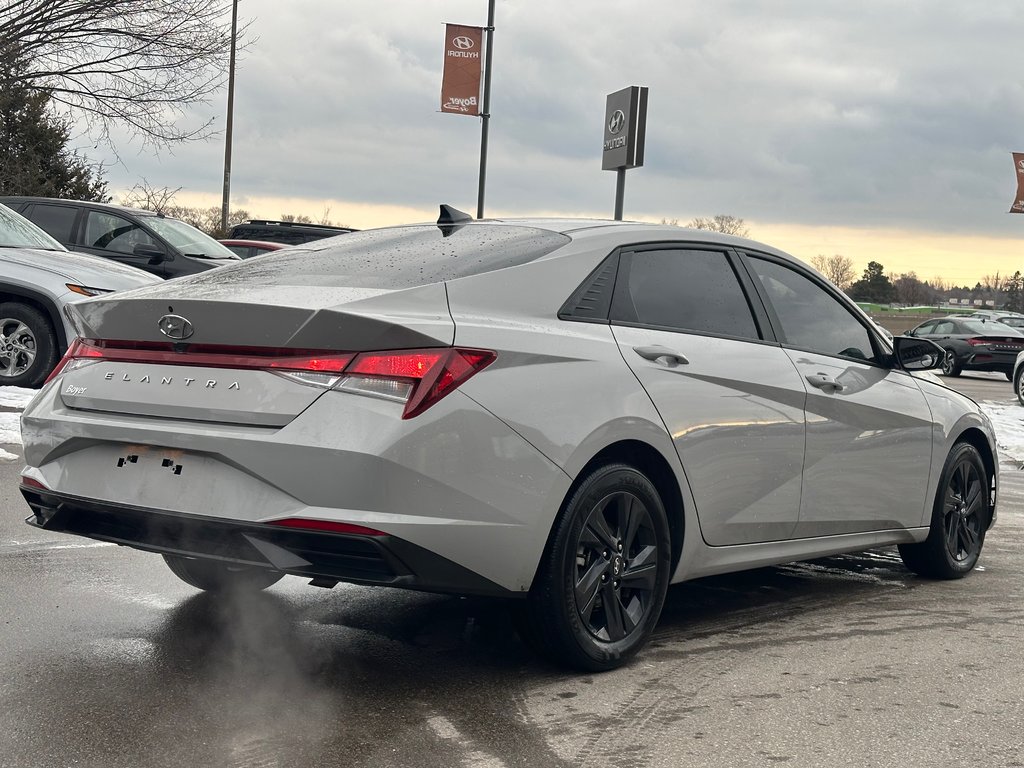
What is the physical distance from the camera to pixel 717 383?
4773 mm

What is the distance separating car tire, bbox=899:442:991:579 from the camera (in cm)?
626

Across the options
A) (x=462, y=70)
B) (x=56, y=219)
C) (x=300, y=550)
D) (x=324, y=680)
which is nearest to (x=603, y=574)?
(x=324, y=680)

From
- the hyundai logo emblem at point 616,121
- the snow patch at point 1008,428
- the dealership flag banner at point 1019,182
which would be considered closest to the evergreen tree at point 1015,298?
the dealership flag banner at point 1019,182

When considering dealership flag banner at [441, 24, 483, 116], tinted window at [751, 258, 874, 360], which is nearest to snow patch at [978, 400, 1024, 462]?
tinted window at [751, 258, 874, 360]

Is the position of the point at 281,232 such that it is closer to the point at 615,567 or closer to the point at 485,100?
the point at 485,100

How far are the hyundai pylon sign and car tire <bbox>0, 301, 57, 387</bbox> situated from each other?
21.8 ft

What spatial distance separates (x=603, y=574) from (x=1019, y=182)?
135 ft

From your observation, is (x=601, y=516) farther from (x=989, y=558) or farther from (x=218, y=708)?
(x=989, y=558)

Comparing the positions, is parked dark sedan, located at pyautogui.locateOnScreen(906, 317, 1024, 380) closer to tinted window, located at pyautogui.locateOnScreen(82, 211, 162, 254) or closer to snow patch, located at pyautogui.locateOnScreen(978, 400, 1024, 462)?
snow patch, located at pyautogui.locateOnScreen(978, 400, 1024, 462)

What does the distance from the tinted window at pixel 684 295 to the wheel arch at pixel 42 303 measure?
768 centimetres

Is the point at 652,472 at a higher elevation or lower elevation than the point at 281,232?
lower

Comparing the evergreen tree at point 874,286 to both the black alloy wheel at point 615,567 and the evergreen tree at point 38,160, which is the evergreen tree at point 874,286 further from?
the black alloy wheel at point 615,567

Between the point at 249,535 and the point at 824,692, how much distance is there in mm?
1962

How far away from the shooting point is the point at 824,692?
167 inches
